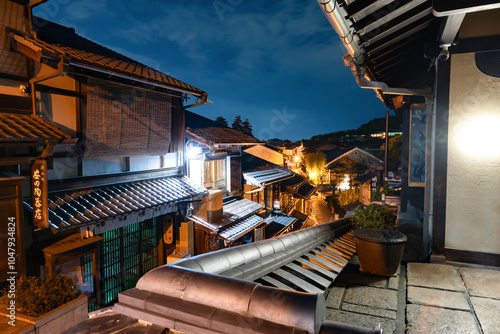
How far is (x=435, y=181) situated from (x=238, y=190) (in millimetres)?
16382

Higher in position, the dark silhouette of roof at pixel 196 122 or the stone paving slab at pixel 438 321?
the dark silhouette of roof at pixel 196 122

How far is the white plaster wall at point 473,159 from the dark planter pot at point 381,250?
229cm

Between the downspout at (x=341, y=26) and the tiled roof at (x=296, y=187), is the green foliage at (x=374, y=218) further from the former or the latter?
the tiled roof at (x=296, y=187)

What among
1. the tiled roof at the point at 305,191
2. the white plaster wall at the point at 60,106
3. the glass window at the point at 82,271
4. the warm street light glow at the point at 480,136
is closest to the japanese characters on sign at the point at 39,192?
the white plaster wall at the point at 60,106

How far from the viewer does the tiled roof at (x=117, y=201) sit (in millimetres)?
9219

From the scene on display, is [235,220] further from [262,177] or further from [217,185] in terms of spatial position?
[262,177]

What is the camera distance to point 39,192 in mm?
8461

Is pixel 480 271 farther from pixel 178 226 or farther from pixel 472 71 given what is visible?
pixel 178 226

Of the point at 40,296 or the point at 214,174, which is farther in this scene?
the point at 214,174

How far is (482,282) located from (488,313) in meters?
1.54

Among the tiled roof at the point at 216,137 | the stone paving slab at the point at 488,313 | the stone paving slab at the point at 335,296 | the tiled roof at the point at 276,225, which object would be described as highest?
the tiled roof at the point at 216,137

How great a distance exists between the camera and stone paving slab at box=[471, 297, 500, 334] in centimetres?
444

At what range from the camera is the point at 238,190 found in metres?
22.8

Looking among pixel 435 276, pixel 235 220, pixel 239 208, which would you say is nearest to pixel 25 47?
pixel 435 276
